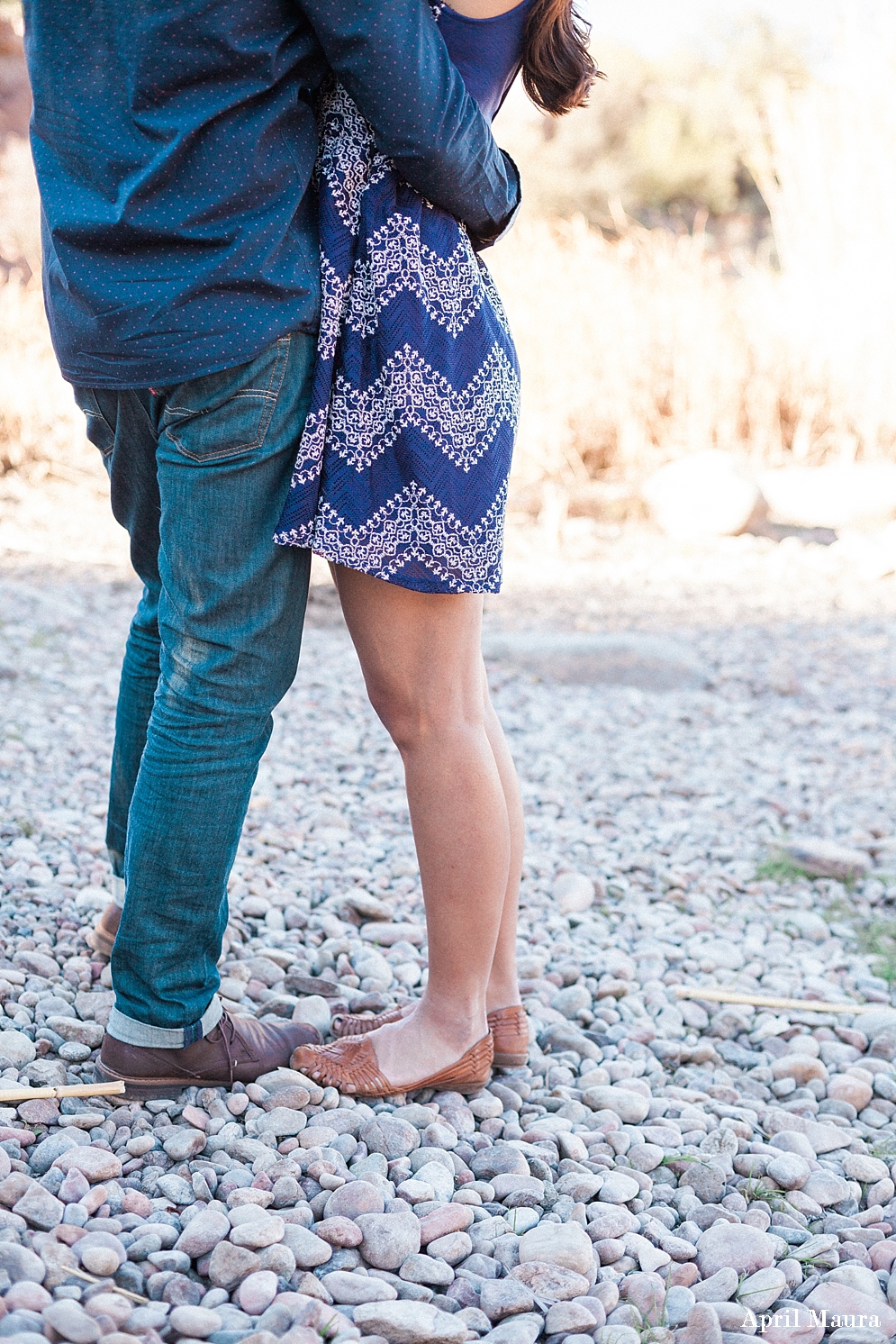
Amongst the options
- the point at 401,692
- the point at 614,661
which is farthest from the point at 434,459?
the point at 614,661

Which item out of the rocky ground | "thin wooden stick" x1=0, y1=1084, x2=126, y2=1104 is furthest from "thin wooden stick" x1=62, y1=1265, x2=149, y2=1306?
"thin wooden stick" x1=0, y1=1084, x2=126, y2=1104

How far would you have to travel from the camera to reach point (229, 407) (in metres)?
1.33

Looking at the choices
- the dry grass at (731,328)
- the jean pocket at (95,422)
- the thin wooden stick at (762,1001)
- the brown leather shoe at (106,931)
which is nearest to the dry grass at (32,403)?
the dry grass at (731,328)

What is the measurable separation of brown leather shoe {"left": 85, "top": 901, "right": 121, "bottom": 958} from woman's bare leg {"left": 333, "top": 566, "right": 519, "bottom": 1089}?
1.62ft

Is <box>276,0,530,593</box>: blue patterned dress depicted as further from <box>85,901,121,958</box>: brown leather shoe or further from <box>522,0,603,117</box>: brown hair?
<box>85,901,121,958</box>: brown leather shoe

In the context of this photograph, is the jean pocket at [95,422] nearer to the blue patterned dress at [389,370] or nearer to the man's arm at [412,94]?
the blue patterned dress at [389,370]

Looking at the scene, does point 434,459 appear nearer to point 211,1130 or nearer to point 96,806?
point 211,1130

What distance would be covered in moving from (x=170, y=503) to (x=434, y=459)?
0.99 feet

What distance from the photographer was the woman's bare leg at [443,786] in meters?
1.46

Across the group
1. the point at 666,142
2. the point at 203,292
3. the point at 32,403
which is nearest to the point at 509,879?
the point at 203,292

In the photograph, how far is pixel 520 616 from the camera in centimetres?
502

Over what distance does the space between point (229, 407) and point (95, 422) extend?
0.31 m

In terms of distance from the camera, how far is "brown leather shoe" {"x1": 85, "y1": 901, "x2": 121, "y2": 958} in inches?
75.0

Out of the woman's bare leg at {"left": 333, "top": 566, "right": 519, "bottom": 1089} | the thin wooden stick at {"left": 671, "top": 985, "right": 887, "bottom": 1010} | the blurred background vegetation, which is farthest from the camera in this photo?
the blurred background vegetation
